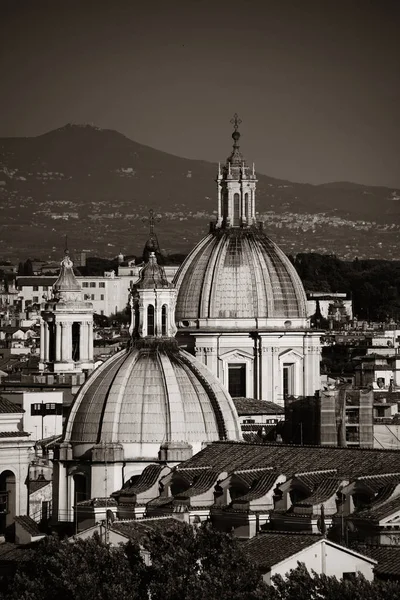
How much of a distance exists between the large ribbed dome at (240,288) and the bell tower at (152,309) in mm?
28260

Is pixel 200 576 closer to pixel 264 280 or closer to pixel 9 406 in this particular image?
pixel 9 406

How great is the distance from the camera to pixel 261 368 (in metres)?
99.9

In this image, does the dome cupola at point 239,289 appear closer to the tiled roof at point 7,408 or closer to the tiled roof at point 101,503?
the tiled roof at point 7,408

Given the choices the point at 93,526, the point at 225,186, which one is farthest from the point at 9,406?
the point at 225,186

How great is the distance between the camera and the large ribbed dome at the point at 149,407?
6894cm

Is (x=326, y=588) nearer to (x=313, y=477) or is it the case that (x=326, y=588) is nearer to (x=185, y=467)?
(x=313, y=477)

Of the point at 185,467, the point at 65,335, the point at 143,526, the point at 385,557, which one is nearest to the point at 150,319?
the point at 185,467

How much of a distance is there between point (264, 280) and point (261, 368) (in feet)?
10.3

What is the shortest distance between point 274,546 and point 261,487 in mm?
6209

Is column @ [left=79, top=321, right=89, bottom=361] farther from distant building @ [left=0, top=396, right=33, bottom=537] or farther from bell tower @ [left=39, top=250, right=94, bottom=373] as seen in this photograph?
distant building @ [left=0, top=396, right=33, bottom=537]

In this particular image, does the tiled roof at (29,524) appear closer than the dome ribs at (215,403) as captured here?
Yes

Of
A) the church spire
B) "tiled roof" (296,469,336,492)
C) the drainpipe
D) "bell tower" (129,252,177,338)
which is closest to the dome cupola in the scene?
the church spire

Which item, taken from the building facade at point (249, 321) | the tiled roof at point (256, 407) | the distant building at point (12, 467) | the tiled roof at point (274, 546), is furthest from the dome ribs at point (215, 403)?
the building facade at point (249, 321)

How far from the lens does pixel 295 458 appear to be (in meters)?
66.3
